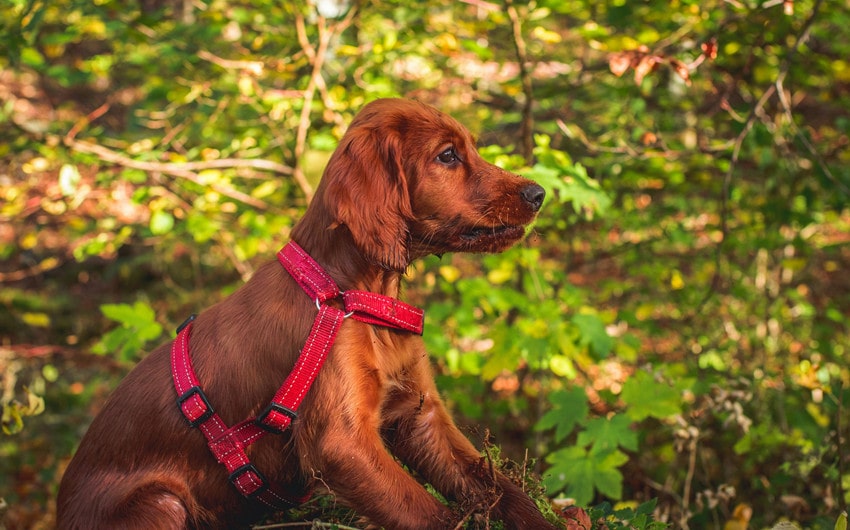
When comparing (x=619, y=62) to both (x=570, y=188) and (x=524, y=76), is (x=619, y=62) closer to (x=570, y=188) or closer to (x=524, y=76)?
(x=570, y=188)

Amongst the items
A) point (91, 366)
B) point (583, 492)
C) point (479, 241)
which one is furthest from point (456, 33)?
point (91, 366)

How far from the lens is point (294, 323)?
2.17 m

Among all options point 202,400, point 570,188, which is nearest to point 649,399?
point 570,188

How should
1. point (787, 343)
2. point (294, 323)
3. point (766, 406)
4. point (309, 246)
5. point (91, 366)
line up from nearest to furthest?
1. point (294, 323)
2. point (309, 246)
3. point (766, 406)
4. point (787, 343)
5. point (91, 366)

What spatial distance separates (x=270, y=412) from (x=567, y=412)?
167 cm

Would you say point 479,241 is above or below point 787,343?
above

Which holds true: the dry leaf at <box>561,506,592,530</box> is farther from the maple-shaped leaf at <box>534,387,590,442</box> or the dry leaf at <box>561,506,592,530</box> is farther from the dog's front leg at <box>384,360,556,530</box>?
the maple-shaped leaf at <box>534,387,590,442</box>

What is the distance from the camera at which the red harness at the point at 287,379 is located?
2078 millimetres

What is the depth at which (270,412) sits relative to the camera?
82.0 inches

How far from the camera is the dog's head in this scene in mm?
2168

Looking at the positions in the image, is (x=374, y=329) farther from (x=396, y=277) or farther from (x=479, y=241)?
(x=479, y=241)

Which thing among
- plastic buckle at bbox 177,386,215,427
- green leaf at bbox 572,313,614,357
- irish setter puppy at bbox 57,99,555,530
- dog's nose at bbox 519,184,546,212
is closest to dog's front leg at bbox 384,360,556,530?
irish setter puppy at bbox 57,99,555,530

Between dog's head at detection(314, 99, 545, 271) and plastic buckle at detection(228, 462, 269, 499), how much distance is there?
0.78 meters

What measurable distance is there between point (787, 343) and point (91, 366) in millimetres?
7706
